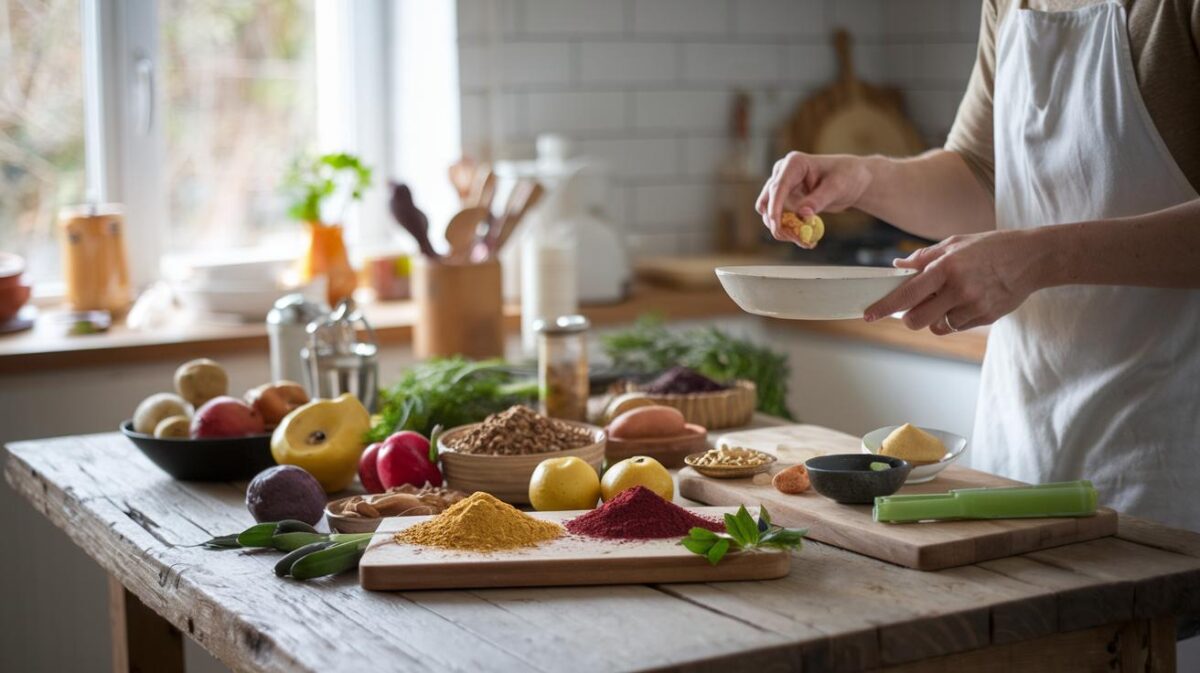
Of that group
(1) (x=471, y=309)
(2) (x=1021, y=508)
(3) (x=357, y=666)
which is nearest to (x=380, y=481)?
(3) (x=357, y=666)

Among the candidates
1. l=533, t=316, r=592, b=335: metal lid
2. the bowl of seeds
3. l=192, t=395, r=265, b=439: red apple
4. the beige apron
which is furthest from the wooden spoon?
the beige apron

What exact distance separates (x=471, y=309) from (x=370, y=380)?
2.37 ft

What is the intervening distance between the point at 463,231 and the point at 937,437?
1397 mm

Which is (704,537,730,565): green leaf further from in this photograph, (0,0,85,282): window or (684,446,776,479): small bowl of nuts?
(0,0,85,282): window

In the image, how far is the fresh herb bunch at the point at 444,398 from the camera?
187cm

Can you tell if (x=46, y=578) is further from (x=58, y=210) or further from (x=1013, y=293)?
(x=1013, y=293)

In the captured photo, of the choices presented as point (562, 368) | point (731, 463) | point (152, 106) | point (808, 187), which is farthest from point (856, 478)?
point (152, 106)

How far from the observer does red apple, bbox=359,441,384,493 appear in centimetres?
169

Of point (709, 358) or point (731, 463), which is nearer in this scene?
point (731, 463)

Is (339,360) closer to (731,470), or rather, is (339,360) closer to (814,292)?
(731,470)

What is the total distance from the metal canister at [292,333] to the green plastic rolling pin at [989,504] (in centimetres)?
116

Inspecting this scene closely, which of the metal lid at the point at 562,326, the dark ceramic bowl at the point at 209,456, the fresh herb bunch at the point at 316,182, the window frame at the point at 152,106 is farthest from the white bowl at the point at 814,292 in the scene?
the window frame at the point at 152,106

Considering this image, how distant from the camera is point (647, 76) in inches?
144

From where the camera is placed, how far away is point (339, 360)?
2031mm
